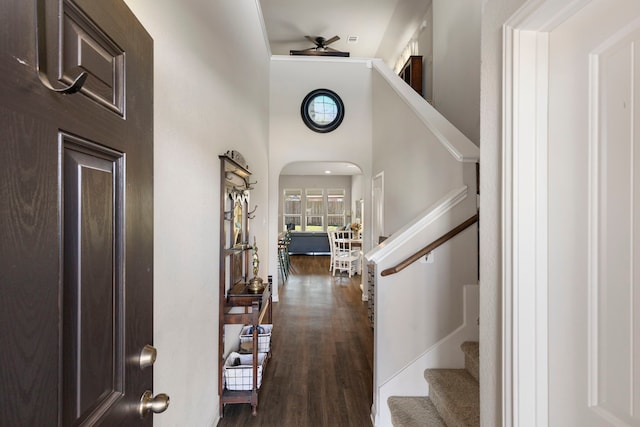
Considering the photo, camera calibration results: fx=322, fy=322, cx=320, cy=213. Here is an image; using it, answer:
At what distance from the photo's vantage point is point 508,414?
0.96m

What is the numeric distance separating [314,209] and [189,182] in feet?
32.8

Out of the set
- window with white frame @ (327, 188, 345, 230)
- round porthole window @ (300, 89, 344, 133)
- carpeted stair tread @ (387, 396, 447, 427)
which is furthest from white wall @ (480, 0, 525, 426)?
window with white frame @ (327, 188, 345, 230)

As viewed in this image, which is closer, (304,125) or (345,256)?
(304,125)

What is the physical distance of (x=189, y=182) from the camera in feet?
5.37

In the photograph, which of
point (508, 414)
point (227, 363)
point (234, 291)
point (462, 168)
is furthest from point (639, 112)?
point (227, 363)

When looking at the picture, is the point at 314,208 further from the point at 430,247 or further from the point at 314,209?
the point at 430,247

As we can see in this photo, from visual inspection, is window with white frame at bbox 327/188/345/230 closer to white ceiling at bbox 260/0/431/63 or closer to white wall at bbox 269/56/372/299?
white ceiling at bbox 260/0/431/63

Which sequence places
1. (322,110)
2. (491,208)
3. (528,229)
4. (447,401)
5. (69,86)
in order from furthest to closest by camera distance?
(322,110) < (447,401) < (491,208) < (528,229) < (69,86)

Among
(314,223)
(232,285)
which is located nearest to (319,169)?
(314,223)

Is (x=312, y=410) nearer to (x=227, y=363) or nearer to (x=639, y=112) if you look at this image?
(x=227, y=363)

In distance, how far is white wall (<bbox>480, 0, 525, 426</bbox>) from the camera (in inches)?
40.2

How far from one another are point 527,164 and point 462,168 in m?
1.43

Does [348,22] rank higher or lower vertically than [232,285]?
higher

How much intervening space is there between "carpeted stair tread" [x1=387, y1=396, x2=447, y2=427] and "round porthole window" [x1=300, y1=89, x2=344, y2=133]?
13.1 ft
